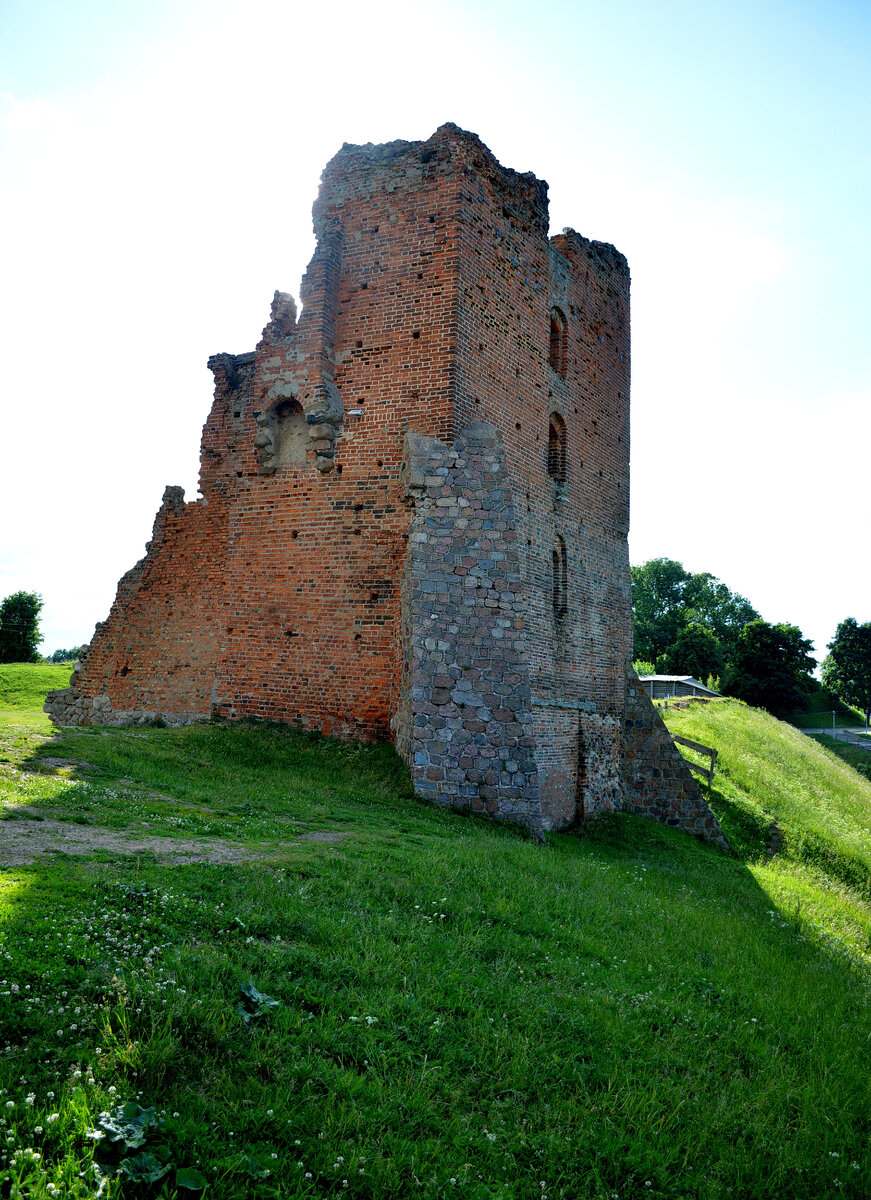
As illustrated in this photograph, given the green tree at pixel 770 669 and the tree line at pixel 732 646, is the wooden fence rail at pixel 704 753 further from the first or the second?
the green tree at pixel 770 669

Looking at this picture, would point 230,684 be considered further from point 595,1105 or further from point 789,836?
point 789,836

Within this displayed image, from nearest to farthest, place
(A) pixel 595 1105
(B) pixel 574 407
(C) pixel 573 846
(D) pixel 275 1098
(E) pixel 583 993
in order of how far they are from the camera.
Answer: (D) pixel 275 1098 → (A) pixel 595 1105 → (E) pixel 583 993 → (C) pixel 573 846 → (B) pixel 574 407

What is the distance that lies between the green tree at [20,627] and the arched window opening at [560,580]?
111ft

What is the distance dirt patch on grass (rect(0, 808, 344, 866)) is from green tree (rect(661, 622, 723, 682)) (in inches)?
2207

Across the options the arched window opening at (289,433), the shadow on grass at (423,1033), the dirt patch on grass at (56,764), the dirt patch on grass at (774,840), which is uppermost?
the arched window opening at (289,433)

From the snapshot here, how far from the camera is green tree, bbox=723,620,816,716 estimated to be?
56.3 meters

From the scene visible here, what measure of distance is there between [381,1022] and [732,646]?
6308 centimetres

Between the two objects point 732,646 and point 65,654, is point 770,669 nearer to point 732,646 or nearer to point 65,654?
point 732,646

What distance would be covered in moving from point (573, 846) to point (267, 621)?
6.44 metres

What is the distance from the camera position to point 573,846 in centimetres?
1235

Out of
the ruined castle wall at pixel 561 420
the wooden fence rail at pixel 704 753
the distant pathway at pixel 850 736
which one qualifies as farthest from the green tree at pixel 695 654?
the ruined castle wall at pixel 561 420

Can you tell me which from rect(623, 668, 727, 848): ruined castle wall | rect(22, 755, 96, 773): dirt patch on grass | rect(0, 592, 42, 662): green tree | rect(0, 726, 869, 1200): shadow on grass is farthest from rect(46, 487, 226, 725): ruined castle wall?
rect(0, 592, 42, 662): green tree

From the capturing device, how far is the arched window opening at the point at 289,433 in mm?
13711

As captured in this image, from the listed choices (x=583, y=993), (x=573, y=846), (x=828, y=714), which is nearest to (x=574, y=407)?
(x=573, y=846)
